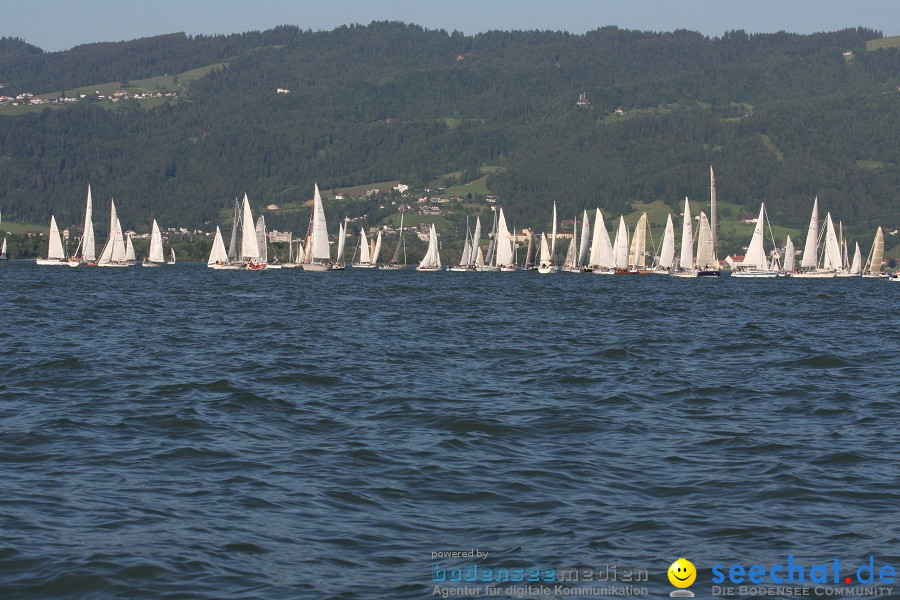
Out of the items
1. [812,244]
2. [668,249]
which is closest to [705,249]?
[668,249]

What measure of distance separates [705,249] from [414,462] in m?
125

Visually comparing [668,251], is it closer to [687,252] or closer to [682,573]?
[687,252]

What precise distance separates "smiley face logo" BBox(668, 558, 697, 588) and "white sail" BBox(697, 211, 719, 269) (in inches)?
4917

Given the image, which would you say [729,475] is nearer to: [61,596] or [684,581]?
[684,581]

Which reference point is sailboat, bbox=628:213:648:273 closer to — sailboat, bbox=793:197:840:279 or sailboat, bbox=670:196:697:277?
sailboat, bbox=670:196:697:277

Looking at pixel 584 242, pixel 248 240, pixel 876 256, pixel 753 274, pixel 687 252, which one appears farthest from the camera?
pixel 584 242

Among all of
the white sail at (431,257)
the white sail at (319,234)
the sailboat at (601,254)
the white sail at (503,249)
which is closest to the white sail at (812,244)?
the sailboat at (601,254)

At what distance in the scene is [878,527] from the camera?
1378 centimetres

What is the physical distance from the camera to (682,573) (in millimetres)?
11797

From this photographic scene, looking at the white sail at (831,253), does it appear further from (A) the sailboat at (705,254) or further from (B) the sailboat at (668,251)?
(B) the sailboat at (668,251)

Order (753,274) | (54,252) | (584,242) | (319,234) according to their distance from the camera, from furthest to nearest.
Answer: (584,242) → (54,252) → (753,274) → (319,234)

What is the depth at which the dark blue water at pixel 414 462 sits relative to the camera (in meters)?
12.4

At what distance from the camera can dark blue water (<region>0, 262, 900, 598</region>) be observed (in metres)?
12.4

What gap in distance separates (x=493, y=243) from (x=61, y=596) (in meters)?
169
